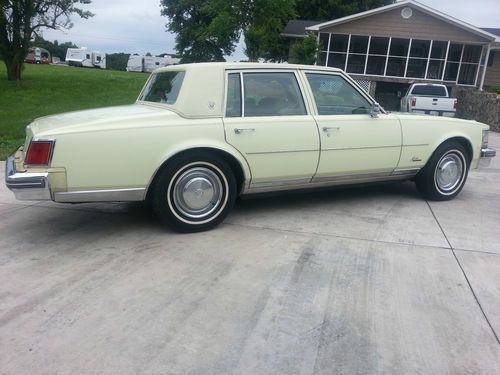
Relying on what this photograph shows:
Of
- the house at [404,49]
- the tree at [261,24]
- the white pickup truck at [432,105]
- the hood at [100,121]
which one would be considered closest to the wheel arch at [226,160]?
the hood at [100,121]

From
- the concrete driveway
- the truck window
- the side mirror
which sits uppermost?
the truck window

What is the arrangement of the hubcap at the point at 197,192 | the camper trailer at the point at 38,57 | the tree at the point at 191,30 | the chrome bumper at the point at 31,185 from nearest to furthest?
the chrome bumper at the point at 31,185
the hubcap at the point at 197,192
the tree at the point at 191,30
the camper trailer at the point at 38,57

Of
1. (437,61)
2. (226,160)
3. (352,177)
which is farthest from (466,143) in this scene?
(437,61)

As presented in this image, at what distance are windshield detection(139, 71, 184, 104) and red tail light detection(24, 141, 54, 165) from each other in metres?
1.29

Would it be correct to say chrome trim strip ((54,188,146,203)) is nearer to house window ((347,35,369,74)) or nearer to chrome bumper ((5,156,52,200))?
chrome bumper ((5,156,52,200))

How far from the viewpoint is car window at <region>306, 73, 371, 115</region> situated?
5.17 metres

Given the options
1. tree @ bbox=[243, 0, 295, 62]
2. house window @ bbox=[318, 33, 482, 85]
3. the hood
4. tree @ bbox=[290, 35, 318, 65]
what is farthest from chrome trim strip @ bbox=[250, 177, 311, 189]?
house window @ bbox=[318, 33, 482, 85]

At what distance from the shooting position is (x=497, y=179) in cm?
767

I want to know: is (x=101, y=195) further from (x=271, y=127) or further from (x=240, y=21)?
(x=240, y=21)

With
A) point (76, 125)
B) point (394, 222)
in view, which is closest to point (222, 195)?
point (76, 125)

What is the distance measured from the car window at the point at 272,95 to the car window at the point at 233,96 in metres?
0.06

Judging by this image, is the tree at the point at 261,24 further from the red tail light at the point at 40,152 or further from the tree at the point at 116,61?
the tree at the point at 116,61

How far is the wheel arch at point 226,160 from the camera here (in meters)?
4.35

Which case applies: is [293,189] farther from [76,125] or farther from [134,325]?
[134,325]
